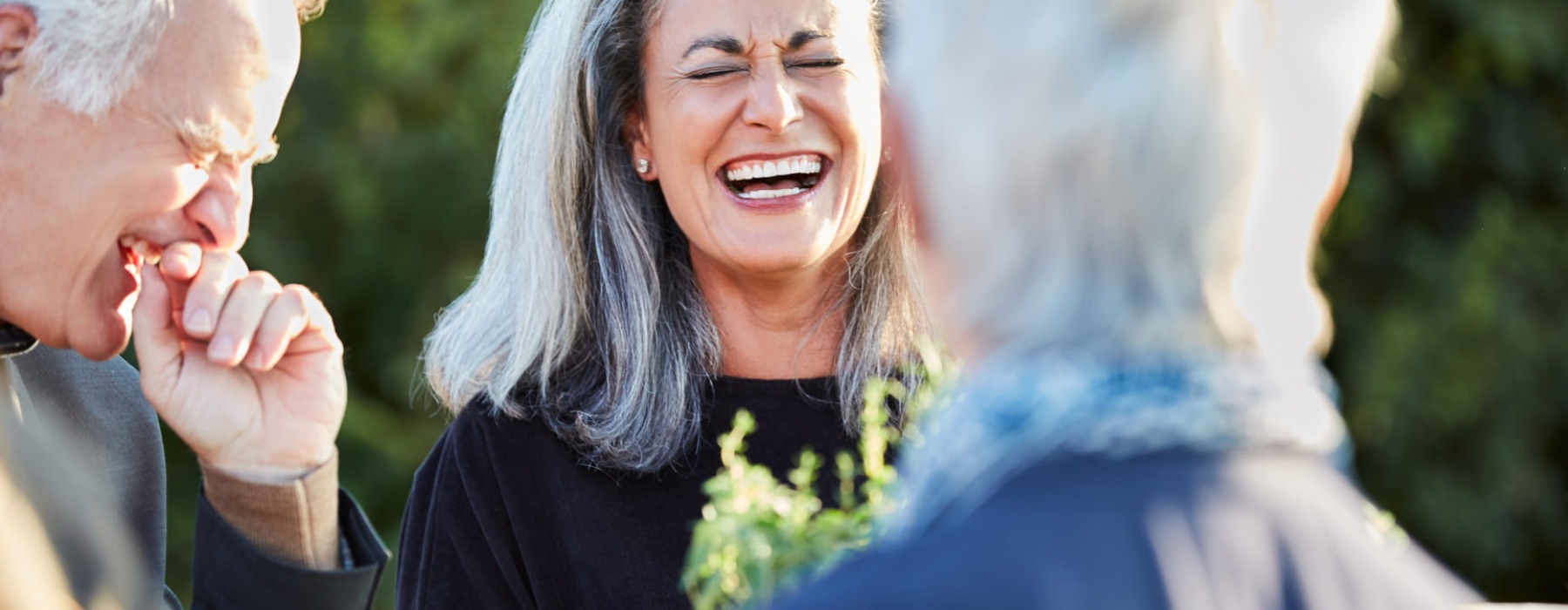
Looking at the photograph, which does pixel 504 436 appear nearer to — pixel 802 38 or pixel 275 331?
pixel 275 331

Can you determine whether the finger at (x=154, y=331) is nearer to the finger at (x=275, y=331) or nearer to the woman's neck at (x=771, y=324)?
the finger at (x=275, y=331)

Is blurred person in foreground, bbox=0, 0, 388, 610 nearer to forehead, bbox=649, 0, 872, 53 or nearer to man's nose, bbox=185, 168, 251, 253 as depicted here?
man's nose, bbox=185, 168, 251, 253

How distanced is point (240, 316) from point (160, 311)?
10 cm

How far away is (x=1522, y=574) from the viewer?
7367mm

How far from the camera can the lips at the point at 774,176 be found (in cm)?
266

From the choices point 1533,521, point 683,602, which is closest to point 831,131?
point 683,602

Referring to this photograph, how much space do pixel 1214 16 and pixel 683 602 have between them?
1.46 meters

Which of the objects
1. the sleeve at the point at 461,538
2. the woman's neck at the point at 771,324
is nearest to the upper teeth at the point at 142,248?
the sleeve at the point at 461,538

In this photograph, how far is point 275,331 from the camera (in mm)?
2205

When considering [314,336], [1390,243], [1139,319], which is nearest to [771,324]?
[314,336]

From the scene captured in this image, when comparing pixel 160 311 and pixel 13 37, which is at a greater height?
pixel 13 37

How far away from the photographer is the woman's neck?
109 inches

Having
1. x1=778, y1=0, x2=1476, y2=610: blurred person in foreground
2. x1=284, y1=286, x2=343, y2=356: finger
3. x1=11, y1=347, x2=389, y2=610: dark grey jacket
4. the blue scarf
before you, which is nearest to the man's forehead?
x1=284, y1=286, x2=343, y2=356: finger

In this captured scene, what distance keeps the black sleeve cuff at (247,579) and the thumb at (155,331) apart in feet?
0.57
